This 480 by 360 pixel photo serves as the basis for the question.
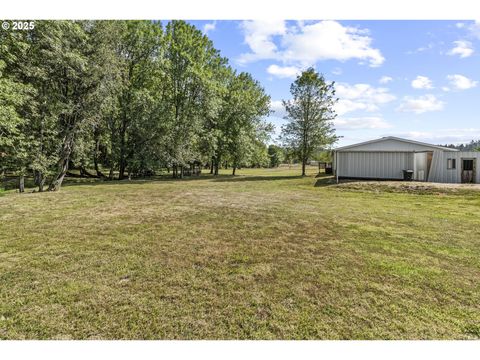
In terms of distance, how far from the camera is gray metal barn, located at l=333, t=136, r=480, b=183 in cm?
1688

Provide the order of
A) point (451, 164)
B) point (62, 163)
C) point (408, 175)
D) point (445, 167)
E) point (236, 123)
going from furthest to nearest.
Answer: point (236, 123), point (408, 175), point (445, 167), point (451, 164), point (62, 163)

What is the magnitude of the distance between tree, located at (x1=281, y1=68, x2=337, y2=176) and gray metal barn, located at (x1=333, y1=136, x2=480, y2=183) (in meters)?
7.71

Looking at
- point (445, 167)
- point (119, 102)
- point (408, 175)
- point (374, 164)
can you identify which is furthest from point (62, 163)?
point (445, 167)

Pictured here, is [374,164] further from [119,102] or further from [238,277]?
[119,102]

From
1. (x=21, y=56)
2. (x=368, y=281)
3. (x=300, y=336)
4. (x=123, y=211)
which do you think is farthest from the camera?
(x=21, y=56)

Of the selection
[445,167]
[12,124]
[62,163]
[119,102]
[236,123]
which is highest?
[119,102]

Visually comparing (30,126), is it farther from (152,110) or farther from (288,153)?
(288,153)

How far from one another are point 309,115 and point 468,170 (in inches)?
579

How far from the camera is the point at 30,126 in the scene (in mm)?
12586

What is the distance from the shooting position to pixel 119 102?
21500 mm

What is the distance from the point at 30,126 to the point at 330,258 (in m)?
15.8

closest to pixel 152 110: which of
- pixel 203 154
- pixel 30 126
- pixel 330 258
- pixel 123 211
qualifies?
pixel 203 154

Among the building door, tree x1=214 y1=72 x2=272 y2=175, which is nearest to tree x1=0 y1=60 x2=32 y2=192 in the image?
tree x1=214 y1=72 x2=272 y2=175

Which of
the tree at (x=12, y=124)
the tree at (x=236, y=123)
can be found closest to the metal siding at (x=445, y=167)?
the tree at (x=236, y=123)
